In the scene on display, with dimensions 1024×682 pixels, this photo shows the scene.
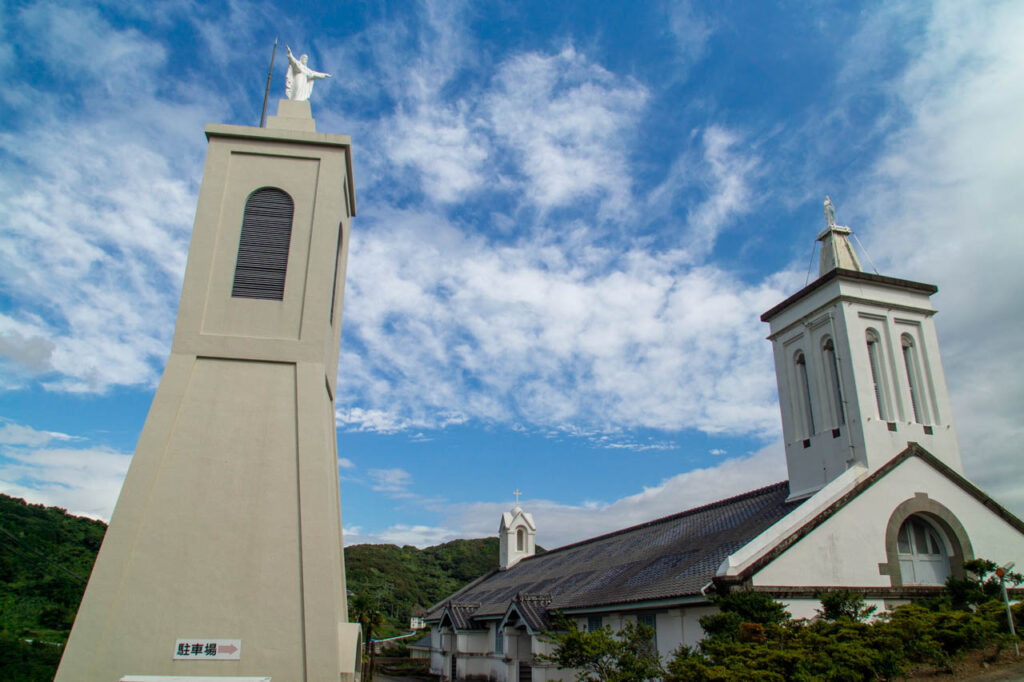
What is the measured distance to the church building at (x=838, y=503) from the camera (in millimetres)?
16062

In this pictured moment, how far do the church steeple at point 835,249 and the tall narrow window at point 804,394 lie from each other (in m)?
3.04

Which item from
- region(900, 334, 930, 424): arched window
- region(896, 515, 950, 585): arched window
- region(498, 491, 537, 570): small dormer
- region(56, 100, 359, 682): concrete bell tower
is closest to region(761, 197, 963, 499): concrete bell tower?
region(900, 334, 930, 424): arched window

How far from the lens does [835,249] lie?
21359 millimetres

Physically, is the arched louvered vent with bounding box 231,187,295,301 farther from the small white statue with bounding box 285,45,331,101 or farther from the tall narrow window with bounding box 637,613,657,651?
the tall narrow window with bounding box 637,613,657,651

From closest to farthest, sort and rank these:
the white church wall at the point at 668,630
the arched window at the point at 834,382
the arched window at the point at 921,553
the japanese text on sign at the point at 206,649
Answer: the japanese text on sign at the point at 206,649, the white church wall at the point at 668,630, the arched window at the point at 921,553, the arched window at the point at 834,382

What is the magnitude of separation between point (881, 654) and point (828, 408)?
930 cm

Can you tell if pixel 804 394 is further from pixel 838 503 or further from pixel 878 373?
pixel 838 503

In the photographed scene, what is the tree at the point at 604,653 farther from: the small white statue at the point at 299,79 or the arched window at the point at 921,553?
the small white statue at the point at 299,79

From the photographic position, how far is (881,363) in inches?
770

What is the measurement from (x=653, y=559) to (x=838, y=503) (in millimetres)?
7131

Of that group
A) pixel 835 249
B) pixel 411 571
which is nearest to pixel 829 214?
pixel 835 249

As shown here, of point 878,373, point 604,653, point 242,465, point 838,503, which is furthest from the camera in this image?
point 878,373

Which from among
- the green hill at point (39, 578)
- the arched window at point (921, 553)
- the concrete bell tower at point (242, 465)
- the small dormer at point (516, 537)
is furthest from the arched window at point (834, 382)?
the small dormer at point (516, 537)

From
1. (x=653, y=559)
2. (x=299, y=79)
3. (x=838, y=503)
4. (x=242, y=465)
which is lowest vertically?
(x=653, y=559)
